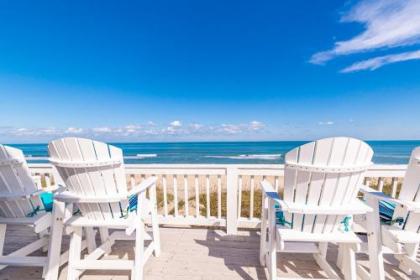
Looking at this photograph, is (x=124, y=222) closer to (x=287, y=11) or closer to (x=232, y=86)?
(x=287, y=11)

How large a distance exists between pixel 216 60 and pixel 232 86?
3.83 metres

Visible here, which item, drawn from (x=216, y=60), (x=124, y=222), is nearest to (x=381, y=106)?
(x=216, y=60)

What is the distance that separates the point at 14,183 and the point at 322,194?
7.76 feet

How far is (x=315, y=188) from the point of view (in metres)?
1.19

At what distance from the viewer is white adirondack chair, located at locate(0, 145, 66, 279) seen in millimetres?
1506

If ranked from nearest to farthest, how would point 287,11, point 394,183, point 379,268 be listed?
point 379,268 → point 394,183 → point 287,11

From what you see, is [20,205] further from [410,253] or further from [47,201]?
[410,253]

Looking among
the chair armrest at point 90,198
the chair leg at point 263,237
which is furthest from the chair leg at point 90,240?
the chair leg at point 263,237

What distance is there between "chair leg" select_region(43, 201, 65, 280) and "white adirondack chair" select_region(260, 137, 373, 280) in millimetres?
1752

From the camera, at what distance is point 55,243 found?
1587 millimetres

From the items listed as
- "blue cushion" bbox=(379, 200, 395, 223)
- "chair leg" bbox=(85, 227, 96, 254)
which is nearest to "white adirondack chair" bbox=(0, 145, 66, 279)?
"chair leg" bbox=(85, 227, 96, 254)

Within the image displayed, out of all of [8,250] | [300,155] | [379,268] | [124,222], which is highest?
[300,155]

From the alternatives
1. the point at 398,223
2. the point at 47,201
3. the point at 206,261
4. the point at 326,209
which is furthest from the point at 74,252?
the point at 398,223

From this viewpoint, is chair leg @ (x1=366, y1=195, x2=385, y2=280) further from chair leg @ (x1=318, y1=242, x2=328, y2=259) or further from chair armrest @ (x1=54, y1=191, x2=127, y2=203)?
chair armrest @ (x1=54, y1=191, x2=127, y2=203)
